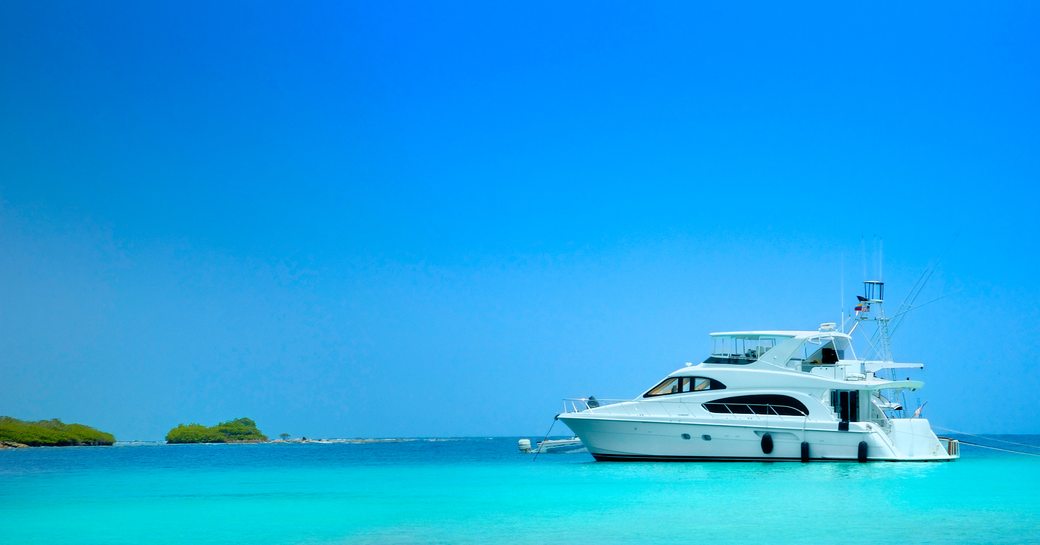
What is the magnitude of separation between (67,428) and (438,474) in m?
51.1

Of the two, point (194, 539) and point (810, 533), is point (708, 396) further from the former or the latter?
point (194, 539)

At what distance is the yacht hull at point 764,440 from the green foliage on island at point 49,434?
5125cm

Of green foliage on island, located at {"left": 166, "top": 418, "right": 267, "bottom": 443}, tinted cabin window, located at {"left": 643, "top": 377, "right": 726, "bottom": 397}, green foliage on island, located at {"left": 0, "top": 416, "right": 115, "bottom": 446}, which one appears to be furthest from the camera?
green foliage on island, located at {"left": 166, "top": 418, "right": 267, "bottom": 443}

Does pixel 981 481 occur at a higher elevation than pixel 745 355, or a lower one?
lower

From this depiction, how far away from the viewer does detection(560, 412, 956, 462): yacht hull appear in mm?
28469

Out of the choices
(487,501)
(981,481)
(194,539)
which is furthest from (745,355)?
(194,539)

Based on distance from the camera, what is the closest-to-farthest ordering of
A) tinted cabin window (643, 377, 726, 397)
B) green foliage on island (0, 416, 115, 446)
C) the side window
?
tinted cabin window (643, 377, 726, 397), the side window, green foliage on island (0, 416, 115, 446)

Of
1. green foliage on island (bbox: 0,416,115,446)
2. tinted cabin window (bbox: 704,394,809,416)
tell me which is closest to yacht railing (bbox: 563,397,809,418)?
tinted cabin window (bbox: 704,394,809,416)

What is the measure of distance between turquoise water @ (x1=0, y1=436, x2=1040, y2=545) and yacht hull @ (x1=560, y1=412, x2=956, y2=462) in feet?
2.02

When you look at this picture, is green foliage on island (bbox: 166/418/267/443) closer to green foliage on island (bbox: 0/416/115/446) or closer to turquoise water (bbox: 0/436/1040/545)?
green foliage on island (bbox: 0/416/115/446)

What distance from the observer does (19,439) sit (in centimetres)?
6544

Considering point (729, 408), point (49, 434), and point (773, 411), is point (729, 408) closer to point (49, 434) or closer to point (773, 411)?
point (773, 411)

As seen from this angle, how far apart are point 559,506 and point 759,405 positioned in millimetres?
12184

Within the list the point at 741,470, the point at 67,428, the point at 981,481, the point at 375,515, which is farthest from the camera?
the point at 67,428
